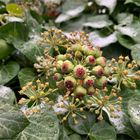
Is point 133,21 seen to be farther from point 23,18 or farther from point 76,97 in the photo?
point 76,97

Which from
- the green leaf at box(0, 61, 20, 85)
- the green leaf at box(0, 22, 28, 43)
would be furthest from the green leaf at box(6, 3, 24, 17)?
the green leaf at box(0, 61, 20, 85)

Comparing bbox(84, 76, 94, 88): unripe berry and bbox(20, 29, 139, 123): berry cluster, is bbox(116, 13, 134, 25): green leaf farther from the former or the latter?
bbox(84, 76, 94, 88): unripe berry

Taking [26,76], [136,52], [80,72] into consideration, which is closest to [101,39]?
[136,52]

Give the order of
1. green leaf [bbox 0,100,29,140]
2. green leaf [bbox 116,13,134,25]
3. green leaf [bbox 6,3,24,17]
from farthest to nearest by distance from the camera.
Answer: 1. green leaf [bbox 116,13,134,25]
2. green leaf [bbox 6,3,24,17]
3. green leaf [bbox 0,100,29,140]

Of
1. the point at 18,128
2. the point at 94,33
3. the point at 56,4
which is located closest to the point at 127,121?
the point at 18,128

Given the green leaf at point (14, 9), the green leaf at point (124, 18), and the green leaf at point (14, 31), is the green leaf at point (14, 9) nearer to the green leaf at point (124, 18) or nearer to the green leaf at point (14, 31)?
the green leaf at point (14, 31)

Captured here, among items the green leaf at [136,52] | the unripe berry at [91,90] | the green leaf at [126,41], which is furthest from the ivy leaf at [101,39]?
the unripe berry at [91,90]

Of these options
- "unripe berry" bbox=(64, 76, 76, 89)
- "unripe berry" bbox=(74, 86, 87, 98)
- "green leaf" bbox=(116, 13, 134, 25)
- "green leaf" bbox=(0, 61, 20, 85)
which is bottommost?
"green leaf" bbox=(116, 13, 134, 25)

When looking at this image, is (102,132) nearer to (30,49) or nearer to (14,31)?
(30,49)
